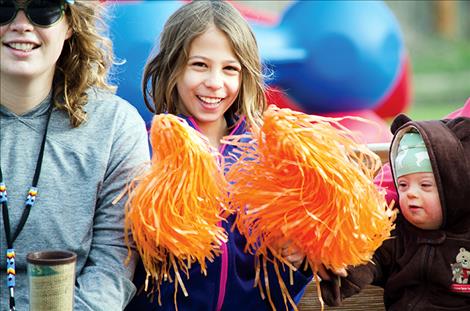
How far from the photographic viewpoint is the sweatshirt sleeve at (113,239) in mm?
2051

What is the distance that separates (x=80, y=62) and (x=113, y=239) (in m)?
0.50

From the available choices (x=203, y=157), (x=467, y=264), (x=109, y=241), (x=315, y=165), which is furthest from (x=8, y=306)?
(x=467, y=264)

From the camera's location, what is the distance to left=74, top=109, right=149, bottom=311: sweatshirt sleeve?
205 cm

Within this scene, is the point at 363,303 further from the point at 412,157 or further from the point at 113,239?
the point at 113,239

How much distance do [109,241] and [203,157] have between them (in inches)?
14.3

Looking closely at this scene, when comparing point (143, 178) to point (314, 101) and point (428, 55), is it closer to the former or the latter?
point (314, 101)

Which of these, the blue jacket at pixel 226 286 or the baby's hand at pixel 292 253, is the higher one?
the baby's hand at pixel 292 253

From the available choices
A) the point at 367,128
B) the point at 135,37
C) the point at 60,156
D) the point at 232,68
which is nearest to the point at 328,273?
the point at 232,68

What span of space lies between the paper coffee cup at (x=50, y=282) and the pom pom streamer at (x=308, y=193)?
0.48 meters

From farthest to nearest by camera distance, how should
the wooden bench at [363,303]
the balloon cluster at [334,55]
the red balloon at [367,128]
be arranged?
the balloon cluster at [334,55] → the red balloon at [367,128] → the wooden bench at [363,303]

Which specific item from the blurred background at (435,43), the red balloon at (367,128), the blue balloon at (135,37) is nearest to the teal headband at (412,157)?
the red balloon at (367,128)

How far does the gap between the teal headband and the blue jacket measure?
399mm

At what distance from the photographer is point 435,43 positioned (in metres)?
16.1

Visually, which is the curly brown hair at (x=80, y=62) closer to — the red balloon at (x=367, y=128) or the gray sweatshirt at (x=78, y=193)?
the gray sweatshirt at (x=78, y=193)
